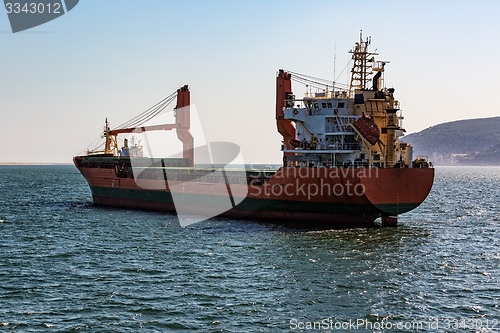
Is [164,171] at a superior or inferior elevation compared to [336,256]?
superior

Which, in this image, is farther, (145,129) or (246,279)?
(145,129)

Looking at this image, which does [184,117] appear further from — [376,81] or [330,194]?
[330,194]

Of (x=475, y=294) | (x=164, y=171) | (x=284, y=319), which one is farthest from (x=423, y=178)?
(x=164, y=171)

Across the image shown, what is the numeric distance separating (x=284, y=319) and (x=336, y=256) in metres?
9.36

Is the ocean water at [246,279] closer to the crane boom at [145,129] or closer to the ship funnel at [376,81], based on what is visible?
the ship funnel at [376,81]

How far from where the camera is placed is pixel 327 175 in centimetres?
3200

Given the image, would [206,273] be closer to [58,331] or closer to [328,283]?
[328,283]

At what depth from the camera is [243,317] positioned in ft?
52.9
